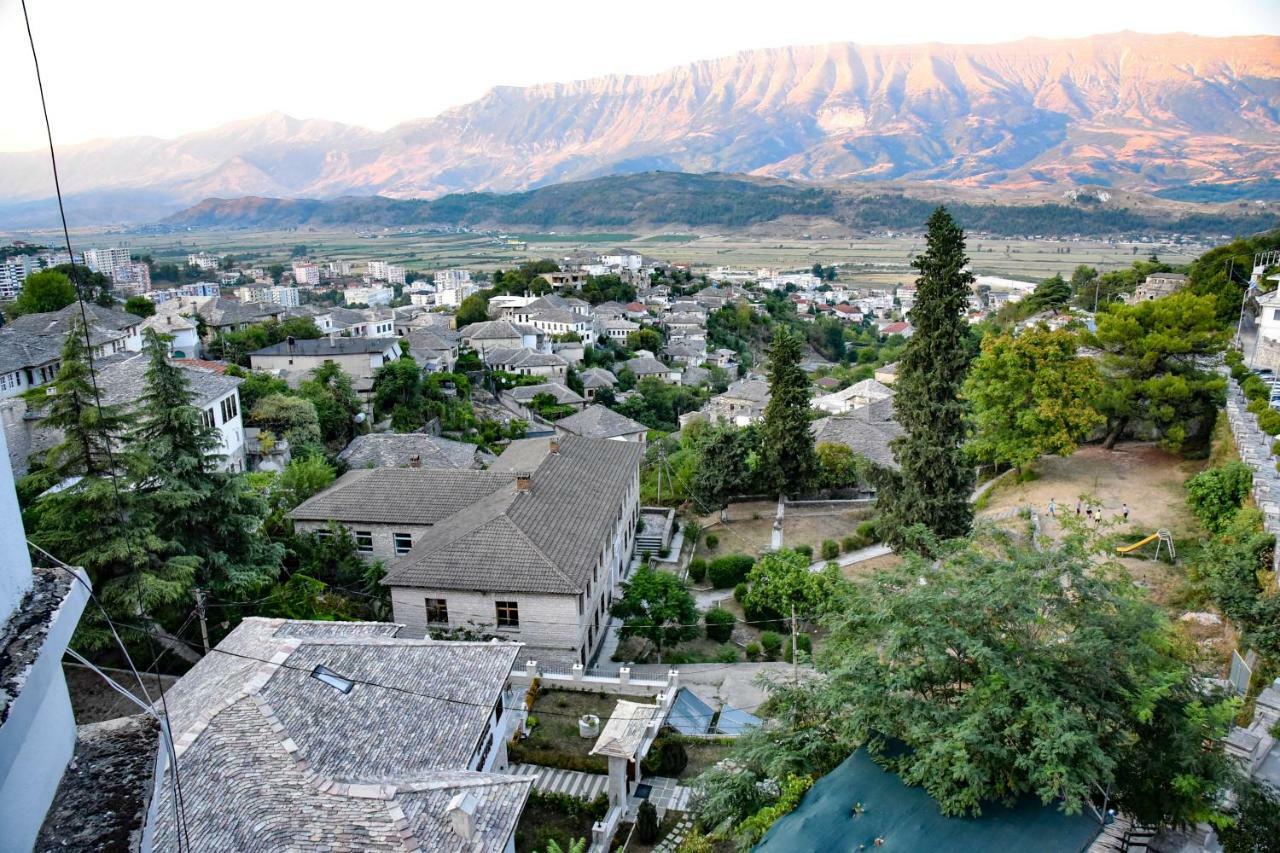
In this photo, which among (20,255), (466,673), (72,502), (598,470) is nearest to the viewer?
(466,673)

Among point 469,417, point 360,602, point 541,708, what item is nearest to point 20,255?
point 469,417

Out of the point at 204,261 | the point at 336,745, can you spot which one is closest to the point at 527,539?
the point at 336,745

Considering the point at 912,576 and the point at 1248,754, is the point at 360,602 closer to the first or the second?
the point at 912,576

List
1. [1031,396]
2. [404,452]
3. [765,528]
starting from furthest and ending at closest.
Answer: [404,452], [765,528], [1031,396]

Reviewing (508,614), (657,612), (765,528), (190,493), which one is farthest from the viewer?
(765,528)

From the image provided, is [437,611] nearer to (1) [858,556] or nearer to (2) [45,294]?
(1) [858,556]

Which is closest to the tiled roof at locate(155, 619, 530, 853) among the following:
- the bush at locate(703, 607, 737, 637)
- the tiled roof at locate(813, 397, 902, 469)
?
the bush at locate(703, 607, 737, 637)

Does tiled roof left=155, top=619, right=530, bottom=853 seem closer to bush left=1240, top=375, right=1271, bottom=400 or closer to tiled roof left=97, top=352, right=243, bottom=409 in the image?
tiled roof left=97, top=352, right=243, bottom=409
